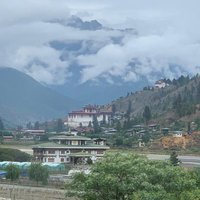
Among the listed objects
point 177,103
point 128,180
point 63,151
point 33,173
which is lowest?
point 33,173

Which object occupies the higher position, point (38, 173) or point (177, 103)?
point (177, 103)

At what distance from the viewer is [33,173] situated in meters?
58.4

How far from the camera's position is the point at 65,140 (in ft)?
274

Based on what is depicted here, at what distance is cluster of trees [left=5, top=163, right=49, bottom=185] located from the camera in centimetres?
5762

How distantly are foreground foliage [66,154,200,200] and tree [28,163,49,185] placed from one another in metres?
34.8

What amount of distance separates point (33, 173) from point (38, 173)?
2.50 ft

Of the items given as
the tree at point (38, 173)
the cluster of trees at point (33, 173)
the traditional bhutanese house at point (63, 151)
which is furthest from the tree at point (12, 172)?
the traditional bhutanese house at point (63, 151)

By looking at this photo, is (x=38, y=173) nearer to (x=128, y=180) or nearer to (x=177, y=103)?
(x=128, y=180)

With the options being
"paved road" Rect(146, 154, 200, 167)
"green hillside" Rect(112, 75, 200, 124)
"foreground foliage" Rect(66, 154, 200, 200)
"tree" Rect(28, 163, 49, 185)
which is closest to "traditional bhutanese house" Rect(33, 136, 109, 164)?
"paved road" Rect(146, 154, 200, 167)

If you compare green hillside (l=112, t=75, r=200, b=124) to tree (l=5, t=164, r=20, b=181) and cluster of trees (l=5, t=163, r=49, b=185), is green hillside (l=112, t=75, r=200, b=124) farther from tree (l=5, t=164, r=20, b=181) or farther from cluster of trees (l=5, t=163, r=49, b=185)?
tree (l=5, t=164, r=20, b=181)

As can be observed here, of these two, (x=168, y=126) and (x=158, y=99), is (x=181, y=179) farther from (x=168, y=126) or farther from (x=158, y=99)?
(x=158, y=99)

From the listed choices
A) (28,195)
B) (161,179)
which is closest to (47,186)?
(28,195)

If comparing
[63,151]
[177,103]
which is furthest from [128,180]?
[177,103]

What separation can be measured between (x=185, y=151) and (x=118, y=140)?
12.3 metres
